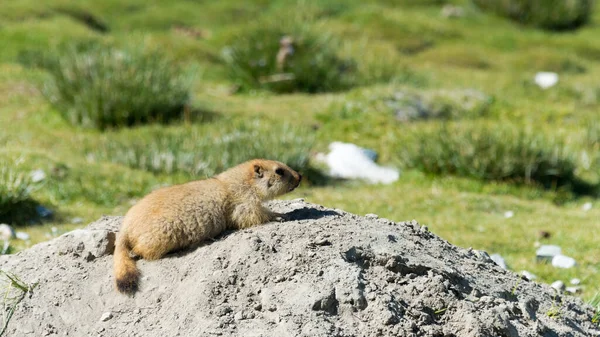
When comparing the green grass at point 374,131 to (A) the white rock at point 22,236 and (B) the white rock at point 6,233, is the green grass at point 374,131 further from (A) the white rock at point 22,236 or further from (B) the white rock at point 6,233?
(B) the white rock at point 6,233

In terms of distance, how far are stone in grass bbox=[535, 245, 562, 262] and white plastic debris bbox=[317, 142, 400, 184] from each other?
3.88 metres

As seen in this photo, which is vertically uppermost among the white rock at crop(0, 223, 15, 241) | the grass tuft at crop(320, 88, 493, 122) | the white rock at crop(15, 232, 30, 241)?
the white rock at crop(0, 223, 15, 241)

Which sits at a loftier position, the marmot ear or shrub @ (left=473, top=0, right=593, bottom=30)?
the marmot ear

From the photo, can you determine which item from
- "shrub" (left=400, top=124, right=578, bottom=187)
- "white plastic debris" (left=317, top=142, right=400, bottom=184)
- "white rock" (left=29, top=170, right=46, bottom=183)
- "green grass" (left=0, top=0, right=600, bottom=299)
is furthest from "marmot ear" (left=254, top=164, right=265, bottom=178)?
"shrub" (left=400, top=124, right=578, bottom=187)

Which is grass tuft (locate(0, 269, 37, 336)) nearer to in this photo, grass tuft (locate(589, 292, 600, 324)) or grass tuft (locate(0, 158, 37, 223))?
grass tuft (locate(589, 292, 600, 324))

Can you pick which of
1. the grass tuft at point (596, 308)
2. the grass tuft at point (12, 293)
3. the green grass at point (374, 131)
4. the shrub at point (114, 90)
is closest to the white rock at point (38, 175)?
the green grass at point (374, 131)

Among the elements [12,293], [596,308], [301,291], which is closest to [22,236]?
[12,293]

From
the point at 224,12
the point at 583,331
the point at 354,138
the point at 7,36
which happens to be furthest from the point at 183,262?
the point at 224,12

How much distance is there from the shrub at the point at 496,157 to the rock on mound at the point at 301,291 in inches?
257

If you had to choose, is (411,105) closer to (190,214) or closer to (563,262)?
(563,262)

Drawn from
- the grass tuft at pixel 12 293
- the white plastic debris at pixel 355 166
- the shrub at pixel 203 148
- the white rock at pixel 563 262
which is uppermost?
the grass tuft at pixel 12 293

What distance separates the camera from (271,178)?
5.64 meters

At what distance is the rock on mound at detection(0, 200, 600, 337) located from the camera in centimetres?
443

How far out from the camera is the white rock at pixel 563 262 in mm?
7996
